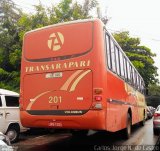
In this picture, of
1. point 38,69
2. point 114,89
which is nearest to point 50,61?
point 38,69

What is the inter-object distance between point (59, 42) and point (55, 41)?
156 mm

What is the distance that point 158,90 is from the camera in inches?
2805

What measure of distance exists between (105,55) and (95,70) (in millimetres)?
605

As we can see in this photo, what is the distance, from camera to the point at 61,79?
27.8ft

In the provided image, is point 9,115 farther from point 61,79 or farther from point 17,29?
point 17,29

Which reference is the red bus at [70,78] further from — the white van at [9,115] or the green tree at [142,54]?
the green tree at [142,54]

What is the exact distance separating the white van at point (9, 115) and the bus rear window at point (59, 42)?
2.13 metres

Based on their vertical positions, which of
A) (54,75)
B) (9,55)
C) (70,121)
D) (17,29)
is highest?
(17,29)

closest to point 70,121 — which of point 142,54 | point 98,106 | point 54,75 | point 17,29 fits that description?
point 98,106

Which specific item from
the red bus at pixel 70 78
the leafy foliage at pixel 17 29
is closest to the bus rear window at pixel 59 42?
the red bus at pixel 70 78

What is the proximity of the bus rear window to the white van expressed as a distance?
2127 millimetres

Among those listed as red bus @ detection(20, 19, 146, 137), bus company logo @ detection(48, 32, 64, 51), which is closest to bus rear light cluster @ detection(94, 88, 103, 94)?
red bus @ detection(20, 19, 146, 137)

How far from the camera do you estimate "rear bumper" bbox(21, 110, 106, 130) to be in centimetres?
777

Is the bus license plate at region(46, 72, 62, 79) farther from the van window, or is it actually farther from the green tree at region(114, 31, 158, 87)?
the green tree at region(114, 31, 158, 87)
